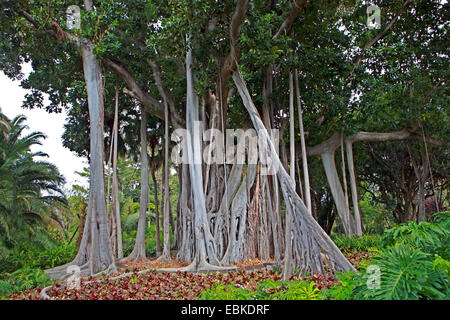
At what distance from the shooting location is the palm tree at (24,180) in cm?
838

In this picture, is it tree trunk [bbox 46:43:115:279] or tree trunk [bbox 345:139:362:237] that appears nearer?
tree trunk [bbox 46:43:115:279]

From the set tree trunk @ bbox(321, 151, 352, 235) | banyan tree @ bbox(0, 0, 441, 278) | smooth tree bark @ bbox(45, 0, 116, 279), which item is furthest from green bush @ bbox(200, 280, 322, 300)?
tree trunk @ bbox(321, 151, 352, 235)

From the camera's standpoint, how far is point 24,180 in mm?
9539

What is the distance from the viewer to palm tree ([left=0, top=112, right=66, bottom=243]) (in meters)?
8.38

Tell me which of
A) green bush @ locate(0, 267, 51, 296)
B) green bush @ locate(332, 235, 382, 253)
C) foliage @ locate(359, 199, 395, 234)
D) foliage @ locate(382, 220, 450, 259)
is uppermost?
foliage @ locate(359, 199, 395, 234)

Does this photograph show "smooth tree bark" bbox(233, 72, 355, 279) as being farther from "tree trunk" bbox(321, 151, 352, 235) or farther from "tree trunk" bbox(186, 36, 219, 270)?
"tree trunk" bbox(321, 151, 352, 235)

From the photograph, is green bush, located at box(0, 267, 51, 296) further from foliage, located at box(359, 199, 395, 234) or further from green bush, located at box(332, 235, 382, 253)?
foliage, located at box(359, 199, 395, 234)

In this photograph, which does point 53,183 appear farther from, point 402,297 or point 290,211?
point 402,297

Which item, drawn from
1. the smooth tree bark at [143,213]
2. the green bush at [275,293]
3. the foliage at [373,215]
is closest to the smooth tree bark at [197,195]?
the smooth tree bark at [143,213]

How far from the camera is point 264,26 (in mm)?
6059

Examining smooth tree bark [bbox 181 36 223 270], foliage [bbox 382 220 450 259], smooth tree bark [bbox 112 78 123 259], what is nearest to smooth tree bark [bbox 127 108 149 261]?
smooth tree bark [bbox 112 78 123 259]

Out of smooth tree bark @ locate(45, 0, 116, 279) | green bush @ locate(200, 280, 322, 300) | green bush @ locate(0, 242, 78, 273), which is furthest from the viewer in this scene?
green bush @ locate(0, 242, 78, 273)

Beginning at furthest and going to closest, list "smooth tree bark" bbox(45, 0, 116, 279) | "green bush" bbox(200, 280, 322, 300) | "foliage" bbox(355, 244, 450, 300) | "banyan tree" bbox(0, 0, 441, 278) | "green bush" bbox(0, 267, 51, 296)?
"smooth tree bark" bbox(45, 0, 116, 279) < "banyan tree" bbox(0, 0, 441, 278) < "green bush" bbox(0, 267, 51, 296) < "green bush" bbox(200, 280, 322, 300) < "foliage" bbox(355, 244, 450, 300)

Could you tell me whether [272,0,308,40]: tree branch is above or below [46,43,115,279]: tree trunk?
above
